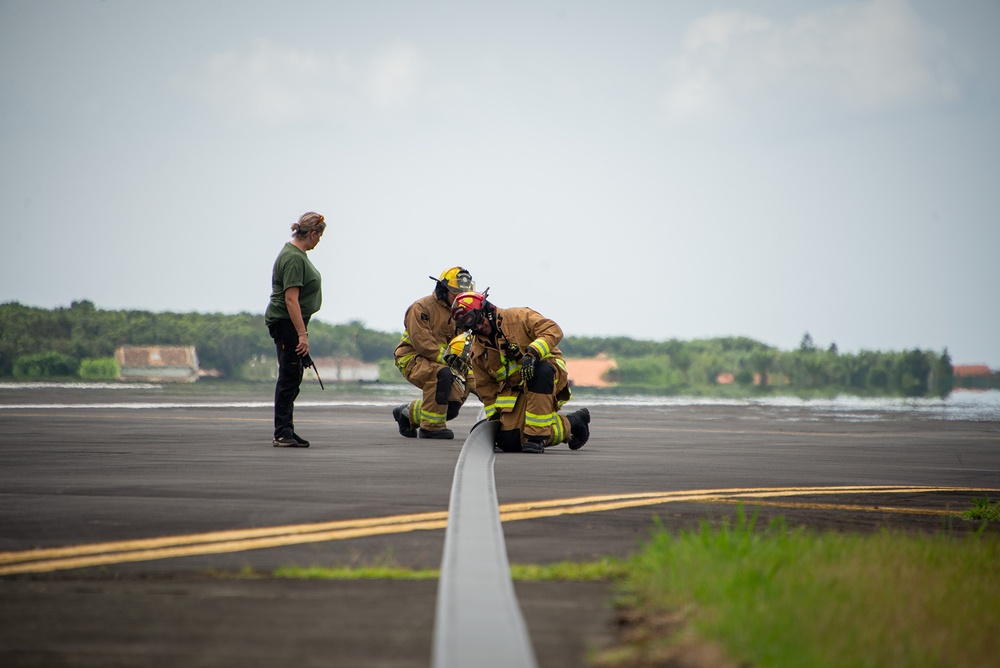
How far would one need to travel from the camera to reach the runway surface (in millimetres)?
3244

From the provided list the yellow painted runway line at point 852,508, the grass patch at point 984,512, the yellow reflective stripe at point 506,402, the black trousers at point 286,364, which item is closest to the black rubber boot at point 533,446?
the yellow reflective stripe at point 506,402

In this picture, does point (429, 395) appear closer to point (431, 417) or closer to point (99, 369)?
point (431, 417)

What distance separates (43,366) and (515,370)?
60043 mm

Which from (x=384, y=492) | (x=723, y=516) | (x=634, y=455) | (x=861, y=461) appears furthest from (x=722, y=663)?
(x=861, y=461)

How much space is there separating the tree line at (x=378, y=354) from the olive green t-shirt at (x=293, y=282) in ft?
166

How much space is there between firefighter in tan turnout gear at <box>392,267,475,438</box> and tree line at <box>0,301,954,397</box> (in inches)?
1887

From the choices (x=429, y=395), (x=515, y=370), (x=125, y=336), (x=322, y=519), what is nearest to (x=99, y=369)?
(x=125, y=336)

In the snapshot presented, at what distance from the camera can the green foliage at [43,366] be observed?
64375mm

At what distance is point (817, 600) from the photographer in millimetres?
3430

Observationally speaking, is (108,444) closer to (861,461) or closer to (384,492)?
(384,492)

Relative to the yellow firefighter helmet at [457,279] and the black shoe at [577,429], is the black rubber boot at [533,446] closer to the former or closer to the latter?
the black shoe at [577,429]

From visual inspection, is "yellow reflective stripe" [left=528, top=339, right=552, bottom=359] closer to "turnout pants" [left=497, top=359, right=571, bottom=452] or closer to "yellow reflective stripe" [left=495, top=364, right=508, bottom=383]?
"turnout pants" [left=497, top=359, right=571, bottom=452]

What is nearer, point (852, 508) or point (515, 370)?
point (852, 508)

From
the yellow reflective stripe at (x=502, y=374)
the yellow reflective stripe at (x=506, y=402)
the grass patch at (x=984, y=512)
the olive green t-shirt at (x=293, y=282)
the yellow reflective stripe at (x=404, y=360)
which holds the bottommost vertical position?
the grass patch at (x=984, y=512)
